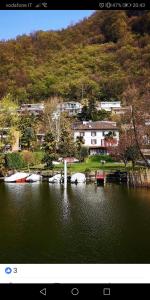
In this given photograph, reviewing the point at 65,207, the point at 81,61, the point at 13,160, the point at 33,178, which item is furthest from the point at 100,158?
the point at 81,61

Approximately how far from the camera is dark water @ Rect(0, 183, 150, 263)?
19.9ft

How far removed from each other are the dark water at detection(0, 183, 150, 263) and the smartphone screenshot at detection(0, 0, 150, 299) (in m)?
0.02

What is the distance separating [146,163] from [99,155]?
5609mm

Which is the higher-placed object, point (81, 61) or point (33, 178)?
point (81, 61)

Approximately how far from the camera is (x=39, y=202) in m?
11.4

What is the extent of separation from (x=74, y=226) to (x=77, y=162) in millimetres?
11687

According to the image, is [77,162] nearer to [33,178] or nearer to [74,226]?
[33,178]

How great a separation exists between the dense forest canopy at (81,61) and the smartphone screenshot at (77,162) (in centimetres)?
10

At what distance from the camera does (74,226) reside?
27.4ft

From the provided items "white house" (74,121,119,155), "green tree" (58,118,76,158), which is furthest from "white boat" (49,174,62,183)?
"white house" (74,121,119,155)

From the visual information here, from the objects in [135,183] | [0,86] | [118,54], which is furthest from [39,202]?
[0,86]

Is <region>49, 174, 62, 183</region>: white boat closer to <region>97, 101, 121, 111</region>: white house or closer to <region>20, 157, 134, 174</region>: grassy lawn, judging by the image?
<region>20, 157, 134, 174</region>: grassy lawn
